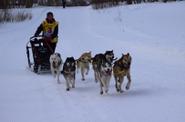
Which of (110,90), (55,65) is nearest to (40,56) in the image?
(55,65)

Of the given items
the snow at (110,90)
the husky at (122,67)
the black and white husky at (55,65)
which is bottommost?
the snow at (110,90)

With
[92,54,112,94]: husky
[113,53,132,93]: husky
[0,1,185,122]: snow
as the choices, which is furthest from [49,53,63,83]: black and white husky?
[113,53,132,93]: husky

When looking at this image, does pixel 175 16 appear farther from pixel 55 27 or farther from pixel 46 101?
pixel 46 101

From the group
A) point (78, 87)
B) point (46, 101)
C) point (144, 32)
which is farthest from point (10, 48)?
point (46, 101)

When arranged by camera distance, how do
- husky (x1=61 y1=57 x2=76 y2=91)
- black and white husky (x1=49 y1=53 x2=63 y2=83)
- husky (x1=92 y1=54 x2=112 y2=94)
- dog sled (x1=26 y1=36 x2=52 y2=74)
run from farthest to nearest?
dog sled (x1=26 y1=36 x2=52 y2=74) → black and white husky (x1=49 y1=53 x2=63 y2=83) → husky (x1=61 y1=57 x2=76 y2=91) → husky (x1=92 y1=54 x2=112 y2=94)

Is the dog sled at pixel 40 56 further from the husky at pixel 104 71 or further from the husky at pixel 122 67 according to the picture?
the husky at pixel 122 67

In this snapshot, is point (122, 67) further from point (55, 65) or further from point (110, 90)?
point (55, 65)

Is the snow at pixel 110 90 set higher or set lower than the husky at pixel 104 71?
lower

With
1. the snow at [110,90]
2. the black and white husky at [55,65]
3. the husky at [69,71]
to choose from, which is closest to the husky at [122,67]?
the snow at [110,90]

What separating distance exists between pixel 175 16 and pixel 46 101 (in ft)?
50.0

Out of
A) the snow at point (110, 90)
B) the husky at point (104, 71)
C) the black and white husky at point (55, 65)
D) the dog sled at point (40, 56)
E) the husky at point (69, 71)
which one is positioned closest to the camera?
the snow at point (110, 90)

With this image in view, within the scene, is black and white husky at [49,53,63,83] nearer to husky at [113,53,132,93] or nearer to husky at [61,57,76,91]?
husky at [61,57,76,91]

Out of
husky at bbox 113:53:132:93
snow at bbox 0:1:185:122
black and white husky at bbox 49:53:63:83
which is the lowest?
snow at bbox 0:1:185:122

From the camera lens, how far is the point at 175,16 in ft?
75.1
